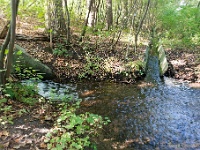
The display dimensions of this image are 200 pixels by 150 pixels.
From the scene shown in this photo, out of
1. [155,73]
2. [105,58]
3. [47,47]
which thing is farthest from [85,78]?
[155,73]

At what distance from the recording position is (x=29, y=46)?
887 cm

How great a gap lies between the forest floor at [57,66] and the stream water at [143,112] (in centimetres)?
86

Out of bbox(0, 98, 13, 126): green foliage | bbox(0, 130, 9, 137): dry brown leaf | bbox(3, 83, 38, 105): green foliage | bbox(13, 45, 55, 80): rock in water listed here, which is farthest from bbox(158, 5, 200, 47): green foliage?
bbox(0, 130, 9, 137): dry brown leaf

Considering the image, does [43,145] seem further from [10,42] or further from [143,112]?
[143,112]

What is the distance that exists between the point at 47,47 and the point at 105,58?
247cm

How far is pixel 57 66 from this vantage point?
811cm

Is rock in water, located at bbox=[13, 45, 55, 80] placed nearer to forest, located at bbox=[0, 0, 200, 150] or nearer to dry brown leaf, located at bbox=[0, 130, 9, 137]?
forest, located at bbox=[0, 0, 200, 150]

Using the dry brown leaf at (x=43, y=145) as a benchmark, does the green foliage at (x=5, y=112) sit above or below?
above

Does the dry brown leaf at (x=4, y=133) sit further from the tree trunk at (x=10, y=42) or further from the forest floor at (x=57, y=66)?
the tree trunk at (x=10, y=42)

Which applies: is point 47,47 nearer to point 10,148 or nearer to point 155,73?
point 155,73

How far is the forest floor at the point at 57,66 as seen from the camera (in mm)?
3779

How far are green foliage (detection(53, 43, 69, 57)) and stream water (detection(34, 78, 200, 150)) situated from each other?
1.78 meters

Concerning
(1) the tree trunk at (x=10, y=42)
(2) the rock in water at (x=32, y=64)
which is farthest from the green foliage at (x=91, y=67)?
(1) the tree trunk at (x=10, y=42)

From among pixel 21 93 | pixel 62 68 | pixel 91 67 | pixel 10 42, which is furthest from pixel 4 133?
pixel 91 67
